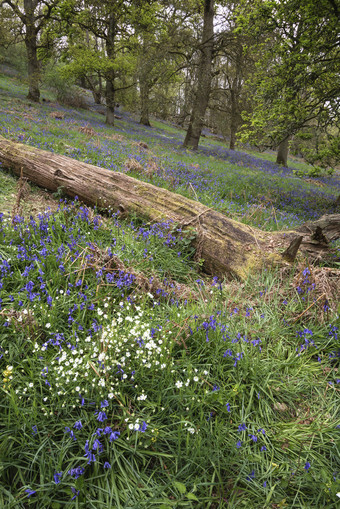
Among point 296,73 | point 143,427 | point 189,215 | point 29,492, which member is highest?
point 296,73

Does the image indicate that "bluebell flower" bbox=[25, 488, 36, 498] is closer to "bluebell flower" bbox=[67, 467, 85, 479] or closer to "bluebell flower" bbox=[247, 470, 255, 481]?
"bluebell flower" bbox=[67, 467, 85, 479]

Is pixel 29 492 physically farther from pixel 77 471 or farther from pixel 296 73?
pixel 296 73

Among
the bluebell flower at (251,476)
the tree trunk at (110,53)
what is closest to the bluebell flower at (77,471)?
the bluebell flower at (251,476)

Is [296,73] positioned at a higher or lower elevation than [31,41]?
lower

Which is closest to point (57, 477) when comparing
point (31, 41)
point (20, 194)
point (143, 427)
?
point (143, 427)

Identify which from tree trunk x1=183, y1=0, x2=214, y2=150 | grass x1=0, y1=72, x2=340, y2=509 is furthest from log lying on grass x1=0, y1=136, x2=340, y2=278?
tree trunk x1=183, y1=0, x2=214, y2=150

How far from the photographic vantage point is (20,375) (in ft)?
6.47

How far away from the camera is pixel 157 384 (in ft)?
6.97

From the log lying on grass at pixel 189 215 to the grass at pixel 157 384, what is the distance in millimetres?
415

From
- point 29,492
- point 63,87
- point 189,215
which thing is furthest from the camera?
point 63,87

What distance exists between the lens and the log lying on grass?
3.95 meters

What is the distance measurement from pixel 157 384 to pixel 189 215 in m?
2.89

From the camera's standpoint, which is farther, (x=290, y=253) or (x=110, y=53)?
(x=110, y=53)

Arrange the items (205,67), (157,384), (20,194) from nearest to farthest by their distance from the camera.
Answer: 1. (157,384)
2. (20,194)
3. (205,67)
